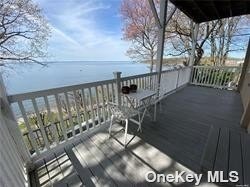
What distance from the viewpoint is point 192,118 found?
3229 mm

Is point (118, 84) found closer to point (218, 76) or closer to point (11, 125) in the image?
point (11, 125)

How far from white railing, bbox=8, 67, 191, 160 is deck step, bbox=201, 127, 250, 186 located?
5.86ft

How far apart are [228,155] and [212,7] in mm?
4226

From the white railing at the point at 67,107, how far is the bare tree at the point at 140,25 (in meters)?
4.65

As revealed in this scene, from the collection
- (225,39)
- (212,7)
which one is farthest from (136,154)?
(225,39)

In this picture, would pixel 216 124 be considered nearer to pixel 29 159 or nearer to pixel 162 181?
pixel 162 181

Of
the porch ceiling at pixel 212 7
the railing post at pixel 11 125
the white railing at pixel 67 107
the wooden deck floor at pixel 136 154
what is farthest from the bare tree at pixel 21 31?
the porch ceiling at pixel 212 7

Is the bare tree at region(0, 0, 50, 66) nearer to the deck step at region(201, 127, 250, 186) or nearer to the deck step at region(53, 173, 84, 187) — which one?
the deck step at region(53, 173, 84, 187)

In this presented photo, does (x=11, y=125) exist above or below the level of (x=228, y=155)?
above

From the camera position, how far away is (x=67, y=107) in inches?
85.5

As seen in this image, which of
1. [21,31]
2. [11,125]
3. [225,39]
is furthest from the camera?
[225,39]

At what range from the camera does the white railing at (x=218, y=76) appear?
18.3 ft

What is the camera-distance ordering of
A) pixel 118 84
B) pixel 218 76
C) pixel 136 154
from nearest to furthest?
pixel 136 154
pixel 118 84
pixel 218 76

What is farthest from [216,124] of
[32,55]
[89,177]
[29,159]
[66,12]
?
[66,12]
